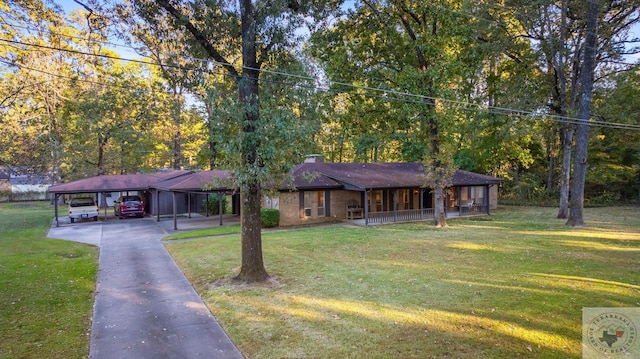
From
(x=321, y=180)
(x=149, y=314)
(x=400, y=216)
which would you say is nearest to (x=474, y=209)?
(x=400, y=216)

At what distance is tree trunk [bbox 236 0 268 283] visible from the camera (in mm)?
8086

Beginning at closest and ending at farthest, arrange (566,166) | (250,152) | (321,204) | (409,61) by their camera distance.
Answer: (250,152), (409,61), (566,166), (321,204)

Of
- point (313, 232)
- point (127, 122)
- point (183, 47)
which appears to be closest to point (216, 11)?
point (183, 47)

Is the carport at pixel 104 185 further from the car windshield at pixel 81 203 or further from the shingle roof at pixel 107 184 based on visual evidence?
the car windshield at pixel 81 203

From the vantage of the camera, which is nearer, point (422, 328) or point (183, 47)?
point (422, 328)

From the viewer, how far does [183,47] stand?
31.4 ft

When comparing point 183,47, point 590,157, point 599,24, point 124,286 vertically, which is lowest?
point 124,286

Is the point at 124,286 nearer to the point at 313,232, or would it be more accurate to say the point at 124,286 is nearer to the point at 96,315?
the point at 96,315

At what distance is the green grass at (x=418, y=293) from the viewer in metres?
5.37

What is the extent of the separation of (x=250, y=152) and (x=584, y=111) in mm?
16578

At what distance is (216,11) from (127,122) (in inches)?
1032

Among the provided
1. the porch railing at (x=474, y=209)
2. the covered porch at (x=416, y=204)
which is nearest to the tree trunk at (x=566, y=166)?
the covered porch at (x=416, y=204)

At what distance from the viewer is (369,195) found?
74.1 feet

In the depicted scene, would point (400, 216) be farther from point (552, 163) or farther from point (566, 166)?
point (552, 163)
